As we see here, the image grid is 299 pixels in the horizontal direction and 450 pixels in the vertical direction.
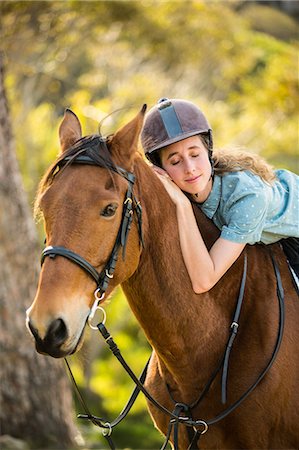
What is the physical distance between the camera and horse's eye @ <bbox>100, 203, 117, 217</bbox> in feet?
10.8

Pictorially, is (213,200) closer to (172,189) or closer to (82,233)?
(172,189)

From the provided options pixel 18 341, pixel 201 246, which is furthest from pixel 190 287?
pixel 18 341

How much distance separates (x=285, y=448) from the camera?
3.78 meters

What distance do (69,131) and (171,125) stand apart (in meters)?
0.53

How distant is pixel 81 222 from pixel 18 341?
514 cm

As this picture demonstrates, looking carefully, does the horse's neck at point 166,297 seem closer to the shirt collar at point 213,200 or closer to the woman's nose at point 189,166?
the woman's nose at point 189,166

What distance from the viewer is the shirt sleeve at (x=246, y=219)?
378 cm

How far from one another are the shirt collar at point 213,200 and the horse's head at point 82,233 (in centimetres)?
63

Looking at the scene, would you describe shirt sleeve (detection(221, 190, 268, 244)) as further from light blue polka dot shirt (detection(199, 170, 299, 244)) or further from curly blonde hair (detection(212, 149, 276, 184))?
curly blonde hair (detection(212, 149, 276, 184))

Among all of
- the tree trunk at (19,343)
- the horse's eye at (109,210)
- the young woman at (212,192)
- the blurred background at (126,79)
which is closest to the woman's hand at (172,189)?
the young woman at (212,192)

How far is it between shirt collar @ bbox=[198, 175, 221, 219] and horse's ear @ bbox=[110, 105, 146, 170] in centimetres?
67

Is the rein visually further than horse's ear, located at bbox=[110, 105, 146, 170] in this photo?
No

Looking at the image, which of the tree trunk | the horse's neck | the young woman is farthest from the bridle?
the tree trunk

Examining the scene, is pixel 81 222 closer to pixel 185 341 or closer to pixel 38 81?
pixel 185 341
